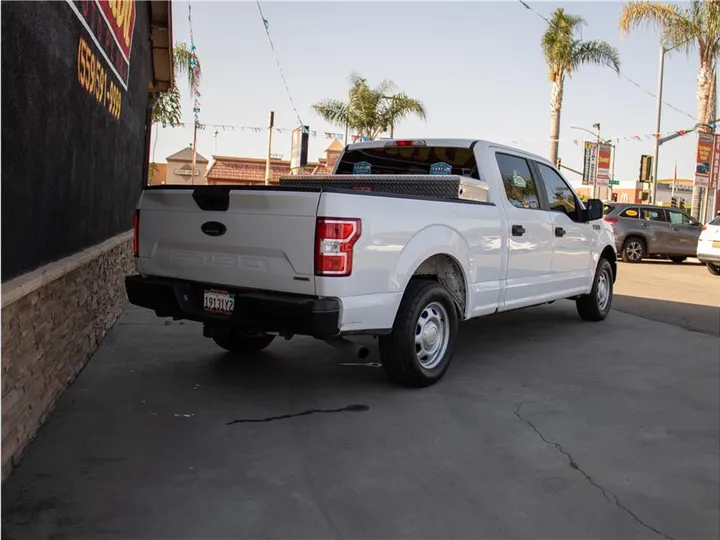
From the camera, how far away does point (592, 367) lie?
625 cm

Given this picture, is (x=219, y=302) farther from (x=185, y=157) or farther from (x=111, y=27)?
(x=185, y=157)

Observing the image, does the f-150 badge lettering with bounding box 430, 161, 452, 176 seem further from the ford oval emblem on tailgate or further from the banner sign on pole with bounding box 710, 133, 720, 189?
the banner sign on pole with bounding box 710, 133, 720, 189

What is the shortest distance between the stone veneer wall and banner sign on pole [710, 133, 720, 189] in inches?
1067

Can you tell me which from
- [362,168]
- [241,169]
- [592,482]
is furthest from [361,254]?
[241,169]

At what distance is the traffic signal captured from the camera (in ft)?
105

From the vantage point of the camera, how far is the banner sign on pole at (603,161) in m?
31.9

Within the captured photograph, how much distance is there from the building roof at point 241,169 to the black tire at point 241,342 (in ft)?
118

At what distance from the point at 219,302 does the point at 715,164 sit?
28162 mm

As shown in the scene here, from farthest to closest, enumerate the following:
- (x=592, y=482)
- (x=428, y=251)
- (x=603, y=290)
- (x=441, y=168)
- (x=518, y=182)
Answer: (x=603, y=290)
(x=518, y=182)
(x=441, y=168)
(x=428, y=251)
(x=592, y=482)

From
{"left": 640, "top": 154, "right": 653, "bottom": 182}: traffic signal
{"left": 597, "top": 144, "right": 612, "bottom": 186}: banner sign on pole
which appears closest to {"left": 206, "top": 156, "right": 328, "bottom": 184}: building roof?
{"left": 597, "top": 144, "right": 612, "bottom": 186}: banner sign on pole

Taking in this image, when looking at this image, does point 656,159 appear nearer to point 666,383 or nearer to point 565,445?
point 666,383

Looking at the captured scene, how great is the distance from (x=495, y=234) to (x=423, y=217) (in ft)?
3.85

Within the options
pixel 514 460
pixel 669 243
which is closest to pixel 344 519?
pixel 514 460

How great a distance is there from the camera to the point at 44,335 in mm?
4223
